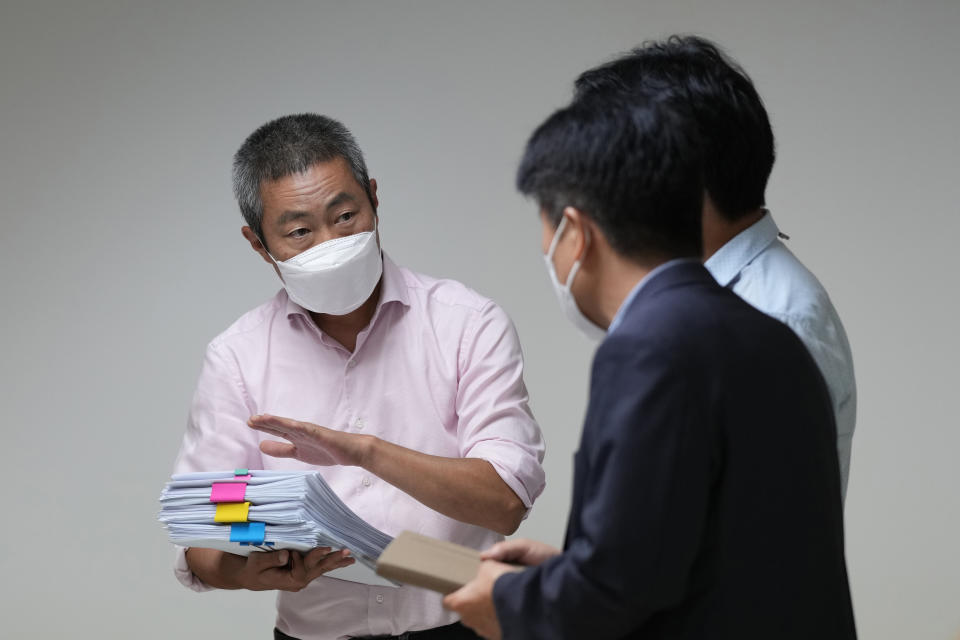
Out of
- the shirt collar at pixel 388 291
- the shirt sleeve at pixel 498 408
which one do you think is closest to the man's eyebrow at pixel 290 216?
the shirt collar at pixel 388 291

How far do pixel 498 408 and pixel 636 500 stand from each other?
0.85 metres

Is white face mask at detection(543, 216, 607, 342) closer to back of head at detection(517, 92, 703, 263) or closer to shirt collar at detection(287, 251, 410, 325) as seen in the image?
back of head at detection(517, 92, 703, 263)

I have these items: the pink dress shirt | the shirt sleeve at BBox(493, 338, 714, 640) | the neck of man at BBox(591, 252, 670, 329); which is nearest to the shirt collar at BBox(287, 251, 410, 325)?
the pink dress shirt

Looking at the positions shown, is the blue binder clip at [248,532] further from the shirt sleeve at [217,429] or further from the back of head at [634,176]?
the back of head at [634,176]

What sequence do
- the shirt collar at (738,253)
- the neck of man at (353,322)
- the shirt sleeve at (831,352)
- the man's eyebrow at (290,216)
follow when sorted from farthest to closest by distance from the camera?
the neck of man at (353,322) < the man's eyebrow at (290,216) < the shirt collar at (738,253) < the shirt sleeve at (831,352)

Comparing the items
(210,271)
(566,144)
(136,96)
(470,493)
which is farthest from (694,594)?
(136,96)

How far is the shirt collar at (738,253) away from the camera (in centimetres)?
148

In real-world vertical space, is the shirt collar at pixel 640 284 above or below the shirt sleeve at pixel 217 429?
above

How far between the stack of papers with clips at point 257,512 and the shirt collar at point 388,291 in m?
0.48

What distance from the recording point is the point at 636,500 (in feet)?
3.23

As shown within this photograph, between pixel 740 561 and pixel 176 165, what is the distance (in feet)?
8.66

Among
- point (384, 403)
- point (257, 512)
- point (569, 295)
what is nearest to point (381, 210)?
point (384, 403)

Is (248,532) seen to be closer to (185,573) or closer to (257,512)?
(257,512)

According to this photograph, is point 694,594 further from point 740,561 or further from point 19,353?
point 19,353
